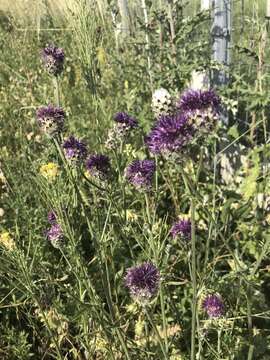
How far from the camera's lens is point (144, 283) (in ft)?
5.41

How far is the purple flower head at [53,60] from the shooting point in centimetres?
242

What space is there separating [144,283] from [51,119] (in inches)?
30.9

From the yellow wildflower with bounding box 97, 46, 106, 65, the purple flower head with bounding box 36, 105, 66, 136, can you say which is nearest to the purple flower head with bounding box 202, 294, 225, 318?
the purple flower head with bounding box 36, 105, 66, 136

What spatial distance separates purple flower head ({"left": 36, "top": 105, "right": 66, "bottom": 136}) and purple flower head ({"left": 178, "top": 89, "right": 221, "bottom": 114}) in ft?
1.94

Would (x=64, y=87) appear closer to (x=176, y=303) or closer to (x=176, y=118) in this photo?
(x=176, y=303)

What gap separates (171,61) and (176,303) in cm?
178

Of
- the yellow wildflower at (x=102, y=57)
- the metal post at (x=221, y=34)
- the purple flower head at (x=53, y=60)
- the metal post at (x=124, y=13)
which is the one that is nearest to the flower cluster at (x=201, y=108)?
the purple flower head at (x=53, y=60)

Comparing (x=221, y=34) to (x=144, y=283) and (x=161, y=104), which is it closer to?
(x=161, y=104)

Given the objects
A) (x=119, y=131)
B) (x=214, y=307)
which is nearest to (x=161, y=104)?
(x=119, y=131)

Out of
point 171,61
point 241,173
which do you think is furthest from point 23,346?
point 171,61

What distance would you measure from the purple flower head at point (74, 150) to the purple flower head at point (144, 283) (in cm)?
62

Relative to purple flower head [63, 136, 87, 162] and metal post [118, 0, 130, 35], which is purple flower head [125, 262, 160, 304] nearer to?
purple flower head [63, 136, 87, 162]

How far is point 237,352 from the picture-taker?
87.8 inches

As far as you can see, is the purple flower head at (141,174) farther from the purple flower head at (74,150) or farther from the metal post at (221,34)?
the metal post at (221,34)
